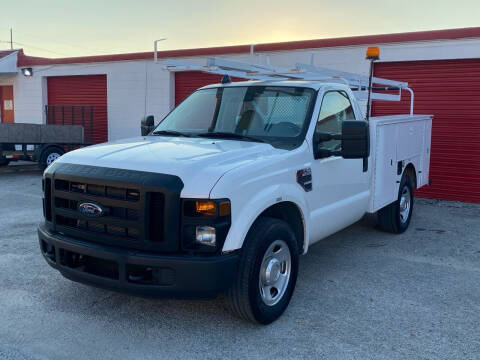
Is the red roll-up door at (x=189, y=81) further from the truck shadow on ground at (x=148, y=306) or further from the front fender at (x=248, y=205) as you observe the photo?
the front fender at (x=248, y=205)

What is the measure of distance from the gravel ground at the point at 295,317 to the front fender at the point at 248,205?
84cm

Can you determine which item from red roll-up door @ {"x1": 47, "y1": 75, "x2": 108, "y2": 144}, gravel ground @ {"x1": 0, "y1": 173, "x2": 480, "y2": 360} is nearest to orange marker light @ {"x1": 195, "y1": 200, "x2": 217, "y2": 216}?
gravel ground @ {"x1": 0, "y1": 173, "x2": 480, "y2": 360}

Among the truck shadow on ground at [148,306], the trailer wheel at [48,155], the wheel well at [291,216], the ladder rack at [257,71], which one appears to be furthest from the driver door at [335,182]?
the trailer wheel at [48,155]

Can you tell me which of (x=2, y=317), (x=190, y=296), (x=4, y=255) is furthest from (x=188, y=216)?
(x=4, y=255)

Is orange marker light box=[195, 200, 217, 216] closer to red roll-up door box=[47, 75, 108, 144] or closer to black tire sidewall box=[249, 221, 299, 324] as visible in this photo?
black tire sidewall box=[249, 221, 299, 324]

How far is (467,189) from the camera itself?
33.8 ft

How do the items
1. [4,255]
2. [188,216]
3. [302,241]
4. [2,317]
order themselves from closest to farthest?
[188,216], [2,317], [302,241], [4,255]

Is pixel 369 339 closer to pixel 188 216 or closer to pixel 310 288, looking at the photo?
pixel 310 288

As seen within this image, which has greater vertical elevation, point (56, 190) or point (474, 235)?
point (56, 190)

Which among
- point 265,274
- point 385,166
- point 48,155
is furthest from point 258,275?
point 48,155

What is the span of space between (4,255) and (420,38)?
350 inches

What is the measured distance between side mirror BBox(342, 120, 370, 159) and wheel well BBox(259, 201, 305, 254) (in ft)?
2.33

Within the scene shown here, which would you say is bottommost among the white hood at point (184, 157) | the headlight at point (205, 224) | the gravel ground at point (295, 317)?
the gravel ground at point (295, 317)

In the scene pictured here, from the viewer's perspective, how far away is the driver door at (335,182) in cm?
469
